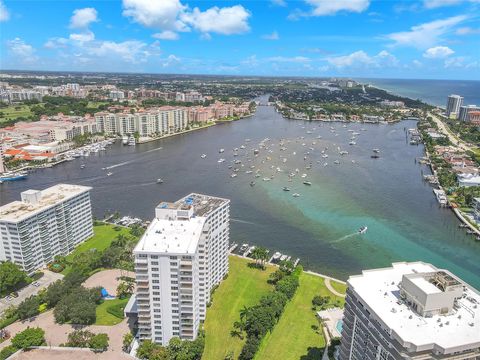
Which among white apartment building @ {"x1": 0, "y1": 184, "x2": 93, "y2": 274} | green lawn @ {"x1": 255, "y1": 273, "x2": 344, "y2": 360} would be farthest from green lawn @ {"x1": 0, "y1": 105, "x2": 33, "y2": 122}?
green lawn @ {"x1": 255, "y1": 273, "x2": 344, "y2": 360}

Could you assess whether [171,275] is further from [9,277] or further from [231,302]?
[9,277]

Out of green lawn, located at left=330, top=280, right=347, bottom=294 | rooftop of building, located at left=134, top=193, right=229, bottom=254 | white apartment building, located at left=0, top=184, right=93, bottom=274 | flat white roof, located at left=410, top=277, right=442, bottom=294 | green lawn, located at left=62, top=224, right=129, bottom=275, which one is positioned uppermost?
flat white roof, located at left=410, top=277, right=442, bottom=294

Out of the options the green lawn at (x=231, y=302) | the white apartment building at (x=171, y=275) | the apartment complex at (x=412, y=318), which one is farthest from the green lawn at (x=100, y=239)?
the apartment complex at (x=412, y=318)

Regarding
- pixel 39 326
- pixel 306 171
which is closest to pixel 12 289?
pixel 39 326

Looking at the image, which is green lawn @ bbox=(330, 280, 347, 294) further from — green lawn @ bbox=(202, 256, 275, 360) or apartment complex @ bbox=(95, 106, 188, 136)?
apartment complex @ bbox=(95, 106, 188, 136)

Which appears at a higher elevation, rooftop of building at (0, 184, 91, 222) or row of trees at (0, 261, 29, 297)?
rooftop of building at (0, 184, 91, 222)

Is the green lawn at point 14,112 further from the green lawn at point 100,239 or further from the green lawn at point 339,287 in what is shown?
the green lawn at point 339,287
